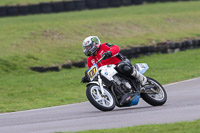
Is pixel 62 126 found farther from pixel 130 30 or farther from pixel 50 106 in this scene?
pixel 130 30

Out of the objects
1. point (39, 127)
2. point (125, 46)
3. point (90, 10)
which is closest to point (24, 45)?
point (125, 46)

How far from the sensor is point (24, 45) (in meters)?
22.2

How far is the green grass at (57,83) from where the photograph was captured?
12.8 metres

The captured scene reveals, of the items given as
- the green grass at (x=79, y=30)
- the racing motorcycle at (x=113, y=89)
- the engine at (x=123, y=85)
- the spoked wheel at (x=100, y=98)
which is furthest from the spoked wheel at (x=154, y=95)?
the green grass at (x=79, y=30)

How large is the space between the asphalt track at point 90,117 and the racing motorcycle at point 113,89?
0.65 feet

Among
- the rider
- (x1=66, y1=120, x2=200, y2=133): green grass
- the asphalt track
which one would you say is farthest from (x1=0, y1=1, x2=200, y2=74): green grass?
(x1=66, y1=120, x2=200, y2=133): green grass

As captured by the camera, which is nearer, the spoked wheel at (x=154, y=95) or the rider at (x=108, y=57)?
the rider at (x=108, y=57)

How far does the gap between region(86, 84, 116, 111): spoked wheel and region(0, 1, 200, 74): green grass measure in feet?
32.2

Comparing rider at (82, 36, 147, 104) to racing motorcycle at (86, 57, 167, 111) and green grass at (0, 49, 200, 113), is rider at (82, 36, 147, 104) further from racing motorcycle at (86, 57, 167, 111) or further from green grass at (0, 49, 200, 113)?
green grass at (0, 49, 200, 113)

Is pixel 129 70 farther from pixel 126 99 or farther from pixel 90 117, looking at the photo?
pixel 90 117

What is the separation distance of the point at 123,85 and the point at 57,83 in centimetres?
671

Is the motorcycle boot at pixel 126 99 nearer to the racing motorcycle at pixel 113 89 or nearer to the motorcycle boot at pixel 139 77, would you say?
the racing motorcycle at pixel 113 89

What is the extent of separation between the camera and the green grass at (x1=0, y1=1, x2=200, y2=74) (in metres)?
20.9

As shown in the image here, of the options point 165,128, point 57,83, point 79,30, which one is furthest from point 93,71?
point 79,30
